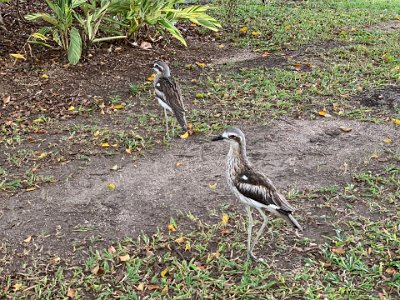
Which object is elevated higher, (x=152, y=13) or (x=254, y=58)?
(x=152, y=13)

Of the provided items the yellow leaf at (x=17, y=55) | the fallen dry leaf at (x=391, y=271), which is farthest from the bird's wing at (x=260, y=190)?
the yellow leaf at (x=17, y=55)

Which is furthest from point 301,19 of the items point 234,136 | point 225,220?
point 234,136

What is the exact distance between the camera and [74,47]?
7.72 m

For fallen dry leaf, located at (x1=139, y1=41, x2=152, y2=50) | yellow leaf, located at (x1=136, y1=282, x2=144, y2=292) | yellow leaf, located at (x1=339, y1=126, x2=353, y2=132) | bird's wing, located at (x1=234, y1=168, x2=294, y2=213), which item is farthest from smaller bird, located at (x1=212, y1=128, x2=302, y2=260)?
fallen dry leaf, located at (x1=139, y1=41, x2=152, y2=50)

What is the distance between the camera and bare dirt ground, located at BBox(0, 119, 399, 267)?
14.8 ft

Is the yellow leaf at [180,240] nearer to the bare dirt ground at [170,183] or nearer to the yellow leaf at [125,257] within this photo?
the bare dirt ground at [170,183]

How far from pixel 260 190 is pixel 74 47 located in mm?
4820

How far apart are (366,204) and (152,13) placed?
498 centimetres

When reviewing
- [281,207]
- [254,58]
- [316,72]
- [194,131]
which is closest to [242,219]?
[281,207]

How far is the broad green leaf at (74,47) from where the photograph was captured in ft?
25.0

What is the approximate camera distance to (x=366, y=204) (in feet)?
15.9

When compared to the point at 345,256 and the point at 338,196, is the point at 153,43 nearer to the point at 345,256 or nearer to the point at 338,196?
the point at 338,196

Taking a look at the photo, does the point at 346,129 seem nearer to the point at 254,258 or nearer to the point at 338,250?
the point at 338,250

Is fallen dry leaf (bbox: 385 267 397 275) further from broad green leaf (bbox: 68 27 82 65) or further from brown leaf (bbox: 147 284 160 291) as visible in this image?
broad green leaf (bbox: 68 27 82 65)
